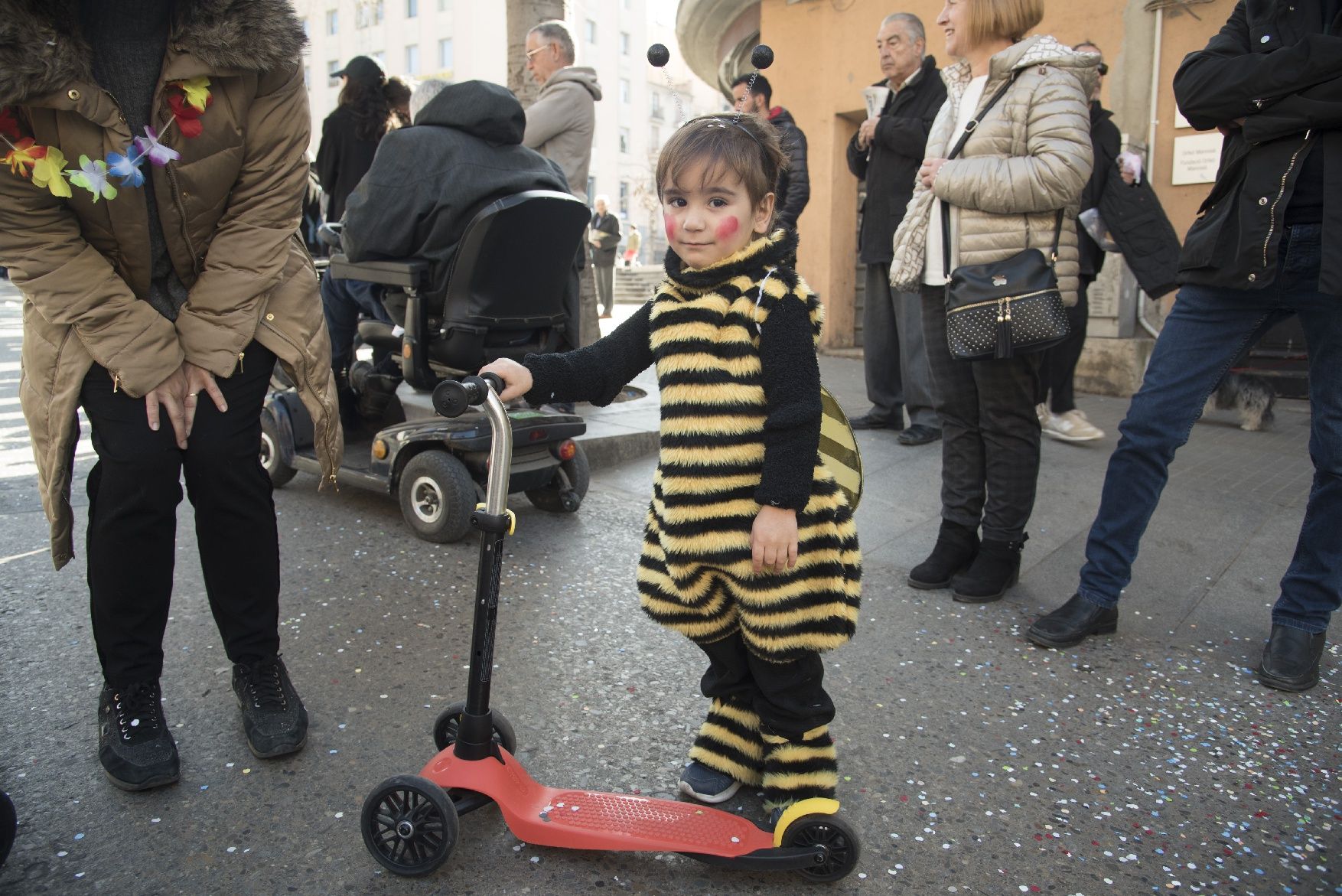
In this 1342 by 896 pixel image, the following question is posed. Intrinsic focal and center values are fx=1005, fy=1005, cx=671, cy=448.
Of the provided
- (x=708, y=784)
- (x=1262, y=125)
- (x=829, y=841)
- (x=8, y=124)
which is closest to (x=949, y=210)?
(x=1262, y=125)

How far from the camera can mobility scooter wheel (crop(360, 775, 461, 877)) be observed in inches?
77.3

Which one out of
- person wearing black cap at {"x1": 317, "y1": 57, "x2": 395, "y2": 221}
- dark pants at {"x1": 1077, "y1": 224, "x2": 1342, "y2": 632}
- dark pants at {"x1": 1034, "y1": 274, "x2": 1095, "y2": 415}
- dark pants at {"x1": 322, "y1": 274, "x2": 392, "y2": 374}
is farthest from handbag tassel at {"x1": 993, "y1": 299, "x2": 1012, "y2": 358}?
person wearing black cap at {"x1": 317, "y1": 57, "x2": 395, "y2": 221}

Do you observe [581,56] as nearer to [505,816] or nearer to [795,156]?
[795,156]

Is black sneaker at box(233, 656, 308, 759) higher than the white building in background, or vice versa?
the white building in background

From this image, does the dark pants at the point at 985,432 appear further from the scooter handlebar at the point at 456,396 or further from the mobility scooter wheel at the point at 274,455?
the mobility scooter wheel at the point at 274,455

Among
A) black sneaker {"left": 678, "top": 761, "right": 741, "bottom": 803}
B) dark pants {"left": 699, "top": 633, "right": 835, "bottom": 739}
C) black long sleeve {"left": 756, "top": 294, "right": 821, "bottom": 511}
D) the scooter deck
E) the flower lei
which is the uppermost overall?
the flower lei

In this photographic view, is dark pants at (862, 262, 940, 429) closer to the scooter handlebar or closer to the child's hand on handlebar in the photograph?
the child's hand on handlebar

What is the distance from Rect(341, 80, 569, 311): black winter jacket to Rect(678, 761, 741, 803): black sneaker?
2455mm

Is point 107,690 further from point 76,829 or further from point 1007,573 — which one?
point 1007,573

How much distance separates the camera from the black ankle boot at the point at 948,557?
365 cm

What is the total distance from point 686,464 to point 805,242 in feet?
26.9

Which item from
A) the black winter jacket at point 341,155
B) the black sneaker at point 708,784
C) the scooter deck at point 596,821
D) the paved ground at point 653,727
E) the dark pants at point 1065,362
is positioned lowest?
the paved ground at point 653,727

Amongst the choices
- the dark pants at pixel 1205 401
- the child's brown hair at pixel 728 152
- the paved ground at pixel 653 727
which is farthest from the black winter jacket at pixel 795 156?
the child's brown hair at pixel 728 152

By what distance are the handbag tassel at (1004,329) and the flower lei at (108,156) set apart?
2348 mm
